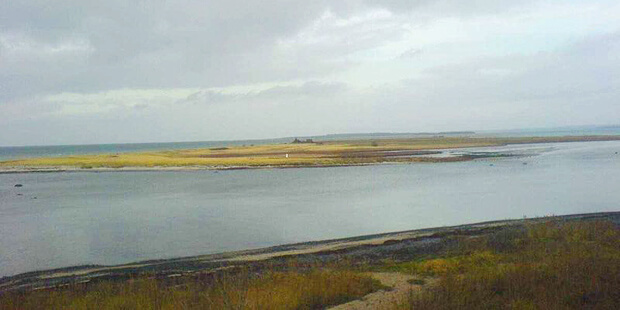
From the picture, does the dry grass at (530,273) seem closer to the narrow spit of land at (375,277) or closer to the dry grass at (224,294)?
the narrow spit of land at (375,277)

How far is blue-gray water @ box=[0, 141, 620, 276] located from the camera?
64.4 feet

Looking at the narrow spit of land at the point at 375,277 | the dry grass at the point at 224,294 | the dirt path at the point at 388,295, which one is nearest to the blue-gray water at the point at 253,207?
the narrow spit of land at the point at 375,277

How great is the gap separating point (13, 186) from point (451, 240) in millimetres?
→ 44168

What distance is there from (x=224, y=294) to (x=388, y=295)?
3.05 meters

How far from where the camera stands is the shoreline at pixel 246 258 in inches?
563

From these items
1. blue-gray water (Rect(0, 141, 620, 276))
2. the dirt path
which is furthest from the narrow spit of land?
blue-gray water (Rect(0, 141, 620, 276))

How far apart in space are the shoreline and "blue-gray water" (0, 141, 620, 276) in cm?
115

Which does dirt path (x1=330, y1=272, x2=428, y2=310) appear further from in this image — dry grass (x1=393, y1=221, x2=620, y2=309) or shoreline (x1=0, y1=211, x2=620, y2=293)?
shoreline (x1=0, y1=211, x2=620, y2=293)

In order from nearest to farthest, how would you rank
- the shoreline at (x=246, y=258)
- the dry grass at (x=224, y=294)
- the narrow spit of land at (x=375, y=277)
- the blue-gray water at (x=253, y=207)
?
1. the narrow spit of land at (x=375, y=277)
2. the dry grass at (x=224, y=294)
3. the shoreline at (x=246, y=258)
4. the blue-gray water at (x=253, y=207)

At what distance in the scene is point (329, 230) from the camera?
2191 cm

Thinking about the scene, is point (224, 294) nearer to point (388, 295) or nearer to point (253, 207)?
point (388, 295)

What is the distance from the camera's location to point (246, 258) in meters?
16.3

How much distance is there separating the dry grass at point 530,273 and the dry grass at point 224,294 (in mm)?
1775

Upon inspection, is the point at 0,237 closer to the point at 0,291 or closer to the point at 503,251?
the point at 0,291
